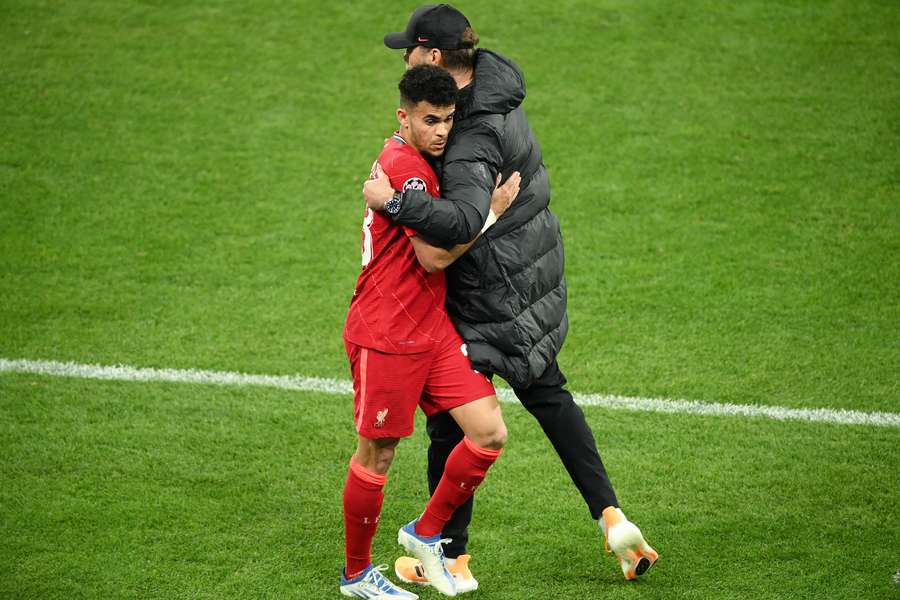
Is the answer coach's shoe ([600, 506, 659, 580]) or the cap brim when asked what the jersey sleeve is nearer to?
the cap brim

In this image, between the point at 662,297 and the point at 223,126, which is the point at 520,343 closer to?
the point at 662,297

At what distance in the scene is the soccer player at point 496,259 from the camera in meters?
3.86

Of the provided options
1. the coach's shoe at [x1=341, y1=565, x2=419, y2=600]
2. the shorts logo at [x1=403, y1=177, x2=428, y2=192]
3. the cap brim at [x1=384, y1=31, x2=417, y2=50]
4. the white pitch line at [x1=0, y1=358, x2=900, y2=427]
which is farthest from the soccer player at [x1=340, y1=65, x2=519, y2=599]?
the white pitch line at [x1=0, y1=358, x2=900, y2=427]

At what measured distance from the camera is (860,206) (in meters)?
7.77

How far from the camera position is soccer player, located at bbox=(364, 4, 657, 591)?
386 centimetres

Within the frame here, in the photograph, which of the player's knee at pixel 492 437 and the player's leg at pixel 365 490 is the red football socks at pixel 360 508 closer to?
the player's leg at pixel 365 490

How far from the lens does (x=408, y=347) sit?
403cm

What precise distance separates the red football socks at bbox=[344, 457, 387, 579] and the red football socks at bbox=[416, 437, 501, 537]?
0.21 metres

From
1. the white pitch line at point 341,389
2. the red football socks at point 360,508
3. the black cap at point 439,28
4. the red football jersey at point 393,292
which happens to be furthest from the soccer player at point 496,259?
the white pitch line at point 341,389

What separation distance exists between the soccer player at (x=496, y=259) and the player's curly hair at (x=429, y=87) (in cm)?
16

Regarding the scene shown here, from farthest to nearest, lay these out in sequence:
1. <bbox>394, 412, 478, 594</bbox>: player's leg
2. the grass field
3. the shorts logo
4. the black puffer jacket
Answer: the grass field → <bbox>394, 412, 478, 594</bbox>: player's leg → the black puffer jacket → the shorts logo

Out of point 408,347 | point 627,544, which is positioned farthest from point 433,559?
point 408,347

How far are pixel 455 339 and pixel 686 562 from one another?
1319 mm

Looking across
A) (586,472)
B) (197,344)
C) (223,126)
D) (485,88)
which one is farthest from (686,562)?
(223,126)
